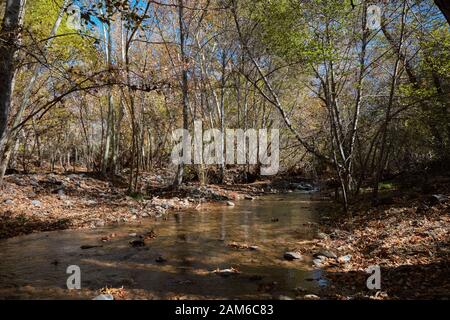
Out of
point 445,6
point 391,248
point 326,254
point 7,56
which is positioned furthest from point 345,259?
point 7,56

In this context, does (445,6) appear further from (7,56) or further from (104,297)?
(7,56)

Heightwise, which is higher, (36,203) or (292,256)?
(36,203)

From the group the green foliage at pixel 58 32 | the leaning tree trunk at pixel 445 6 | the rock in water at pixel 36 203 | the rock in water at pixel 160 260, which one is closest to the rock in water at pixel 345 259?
the rock in water at pixel 160 260

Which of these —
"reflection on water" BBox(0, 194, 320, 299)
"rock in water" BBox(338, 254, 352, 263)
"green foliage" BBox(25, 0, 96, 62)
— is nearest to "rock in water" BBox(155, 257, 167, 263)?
"reflection on water" BBox(0, 194, 320, 299)

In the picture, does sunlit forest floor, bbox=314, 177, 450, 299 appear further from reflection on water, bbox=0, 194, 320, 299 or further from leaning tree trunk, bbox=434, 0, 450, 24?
leaning tree trunk, bbox=434, 0, 450, 24

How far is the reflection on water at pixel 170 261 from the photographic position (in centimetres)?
514

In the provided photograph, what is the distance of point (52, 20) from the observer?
13820mm

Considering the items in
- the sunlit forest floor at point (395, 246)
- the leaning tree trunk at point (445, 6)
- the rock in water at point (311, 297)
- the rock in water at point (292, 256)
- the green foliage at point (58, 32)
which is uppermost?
the green foliage at point (58, 32)

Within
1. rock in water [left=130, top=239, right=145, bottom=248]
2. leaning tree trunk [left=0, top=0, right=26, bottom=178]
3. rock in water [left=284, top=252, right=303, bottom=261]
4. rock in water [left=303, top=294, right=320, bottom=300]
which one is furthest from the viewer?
rock in water [left=130, top=239, right=145, bottom=248]

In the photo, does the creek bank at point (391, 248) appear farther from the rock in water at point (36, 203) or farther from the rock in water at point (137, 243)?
the rock in water at point (36, 203)

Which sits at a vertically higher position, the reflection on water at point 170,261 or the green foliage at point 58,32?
the green foliage at point 58,32

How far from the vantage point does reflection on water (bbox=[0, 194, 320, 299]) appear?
5.14 m

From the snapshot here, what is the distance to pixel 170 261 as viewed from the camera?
6562mm
